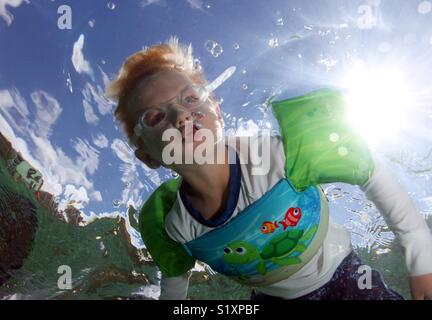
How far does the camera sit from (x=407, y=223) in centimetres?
244

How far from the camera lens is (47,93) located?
7867 millimetres

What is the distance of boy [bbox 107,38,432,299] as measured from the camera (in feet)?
8.27

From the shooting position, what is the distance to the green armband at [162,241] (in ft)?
10.3

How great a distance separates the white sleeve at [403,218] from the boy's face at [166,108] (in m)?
1.16

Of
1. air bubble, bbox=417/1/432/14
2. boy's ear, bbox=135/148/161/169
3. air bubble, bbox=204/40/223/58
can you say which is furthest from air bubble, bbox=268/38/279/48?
→ boy's ear, bbox=135/148/161/169

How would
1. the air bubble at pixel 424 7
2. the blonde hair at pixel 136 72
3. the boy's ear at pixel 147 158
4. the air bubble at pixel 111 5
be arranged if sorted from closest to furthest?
the blonde hair at pixel 136 72, the boy's ear at pixel 147 158, the air bubble at pixel 424 7, the air bubble at pixel 111 5

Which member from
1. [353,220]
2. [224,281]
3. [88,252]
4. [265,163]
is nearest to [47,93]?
[88,252]

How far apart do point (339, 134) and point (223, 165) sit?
0.86m

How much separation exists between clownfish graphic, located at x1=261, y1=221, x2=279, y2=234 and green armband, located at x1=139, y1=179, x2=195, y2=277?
2.58ft

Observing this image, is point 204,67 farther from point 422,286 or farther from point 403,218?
point 422,286

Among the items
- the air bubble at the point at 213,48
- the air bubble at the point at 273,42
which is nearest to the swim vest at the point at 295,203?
the air bubble at the point at 213,48

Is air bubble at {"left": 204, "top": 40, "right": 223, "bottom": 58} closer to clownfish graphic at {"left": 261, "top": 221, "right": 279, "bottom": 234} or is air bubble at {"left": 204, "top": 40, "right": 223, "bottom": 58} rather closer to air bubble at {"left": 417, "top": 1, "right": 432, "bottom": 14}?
air bubble at {"left": 417, "top": 1, "right": 432, "bottom": 14}

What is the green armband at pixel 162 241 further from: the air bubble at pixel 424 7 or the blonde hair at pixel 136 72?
the air bubble at pixel 424 7

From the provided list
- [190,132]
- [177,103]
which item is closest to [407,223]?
[190,132]
